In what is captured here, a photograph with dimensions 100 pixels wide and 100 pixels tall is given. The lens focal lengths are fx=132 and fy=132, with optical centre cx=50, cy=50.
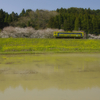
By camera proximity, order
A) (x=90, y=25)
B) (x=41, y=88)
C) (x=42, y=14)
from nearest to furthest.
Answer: (x=41, y=88) < (x=90, y=25) < (x=42, y=14)

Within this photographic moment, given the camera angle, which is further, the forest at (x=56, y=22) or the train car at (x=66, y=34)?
the forest at (x=56, y=22)

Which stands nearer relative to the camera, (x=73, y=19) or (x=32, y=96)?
(x=32, y=96)

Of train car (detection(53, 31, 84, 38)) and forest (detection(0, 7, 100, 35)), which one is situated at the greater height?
forest (detection(0, 7, 100, 35))

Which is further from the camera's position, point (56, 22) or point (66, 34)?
point (56, 22)

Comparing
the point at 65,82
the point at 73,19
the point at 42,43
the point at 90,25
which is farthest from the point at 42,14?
the point at 65,82

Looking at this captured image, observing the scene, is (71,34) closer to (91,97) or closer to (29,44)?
(29,44)

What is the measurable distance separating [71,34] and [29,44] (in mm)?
11697

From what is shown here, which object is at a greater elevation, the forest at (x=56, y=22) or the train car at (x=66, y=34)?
the forest at (x=56, y=22)

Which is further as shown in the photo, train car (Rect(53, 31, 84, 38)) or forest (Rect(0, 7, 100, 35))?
forest (Rect(0, 7, 100, 35))

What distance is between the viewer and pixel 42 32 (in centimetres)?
3706

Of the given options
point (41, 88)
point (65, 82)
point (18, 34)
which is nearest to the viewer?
point (41, 88)

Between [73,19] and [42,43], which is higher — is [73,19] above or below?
above

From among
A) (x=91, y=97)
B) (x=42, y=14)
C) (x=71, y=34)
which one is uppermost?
(x=42, y=14)

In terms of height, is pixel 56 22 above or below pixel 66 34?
above
